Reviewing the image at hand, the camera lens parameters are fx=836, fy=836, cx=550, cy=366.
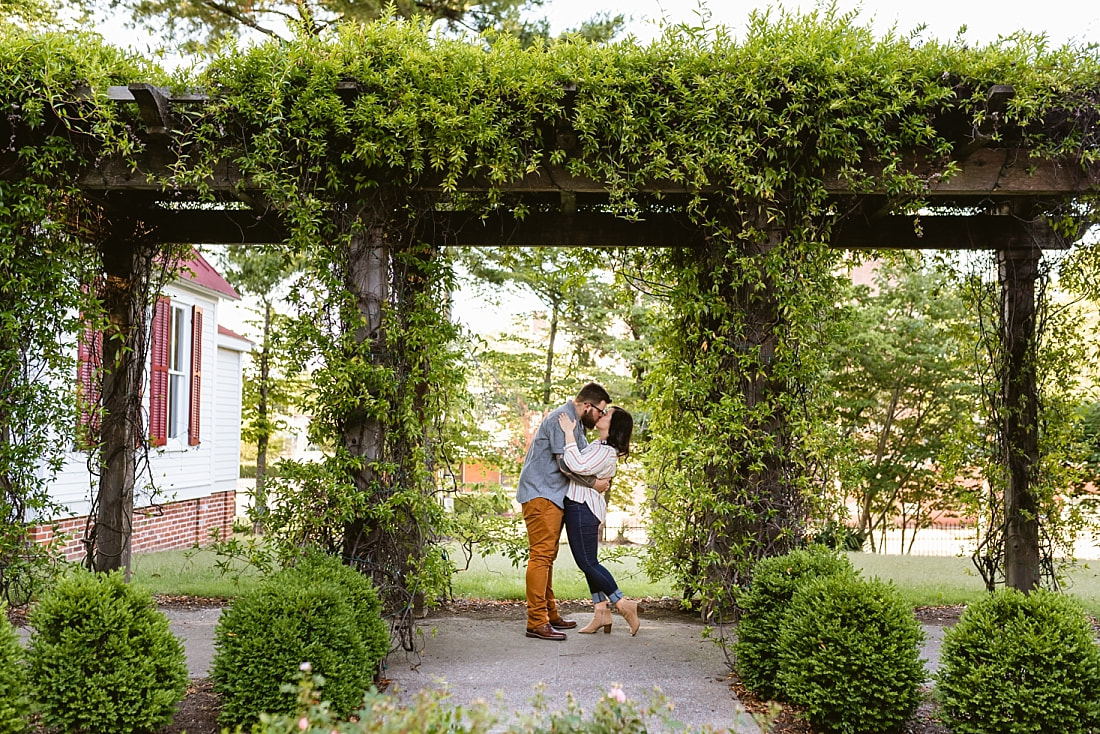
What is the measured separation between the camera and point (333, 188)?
4.91 metres

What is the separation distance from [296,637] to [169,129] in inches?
115

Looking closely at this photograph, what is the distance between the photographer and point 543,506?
5676 mm

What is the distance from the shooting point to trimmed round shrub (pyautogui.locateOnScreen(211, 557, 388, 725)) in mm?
3846

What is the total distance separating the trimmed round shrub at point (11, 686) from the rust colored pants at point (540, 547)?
3.01m

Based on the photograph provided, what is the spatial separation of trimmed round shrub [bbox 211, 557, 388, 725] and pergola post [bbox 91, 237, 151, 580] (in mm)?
2821

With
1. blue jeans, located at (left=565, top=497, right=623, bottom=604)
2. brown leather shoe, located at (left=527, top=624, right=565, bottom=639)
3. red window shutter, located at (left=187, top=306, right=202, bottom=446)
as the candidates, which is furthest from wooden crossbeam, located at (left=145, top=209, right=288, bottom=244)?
red window shutter, located at (left=187, top=306, right=202, bottom=446)

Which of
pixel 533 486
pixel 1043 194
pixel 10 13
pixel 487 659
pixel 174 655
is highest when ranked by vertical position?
pixel 10 13

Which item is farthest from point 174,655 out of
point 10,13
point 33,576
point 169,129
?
point 10,13

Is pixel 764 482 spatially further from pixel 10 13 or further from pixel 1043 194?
pixel 10 13

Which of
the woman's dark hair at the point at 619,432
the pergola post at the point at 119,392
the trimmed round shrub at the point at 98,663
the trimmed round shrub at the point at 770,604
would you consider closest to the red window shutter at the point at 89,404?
the pergola post at the point at 119,392

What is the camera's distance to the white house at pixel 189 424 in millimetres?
10453

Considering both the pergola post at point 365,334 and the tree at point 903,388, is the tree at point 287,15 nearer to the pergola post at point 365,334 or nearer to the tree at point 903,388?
the tree at point 903,388

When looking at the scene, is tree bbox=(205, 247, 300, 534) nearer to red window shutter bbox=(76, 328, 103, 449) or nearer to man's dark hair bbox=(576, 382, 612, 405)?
red window shutter bbox=(76, 328, 103, 449)

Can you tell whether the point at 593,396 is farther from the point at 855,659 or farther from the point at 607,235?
the point at 855,659
